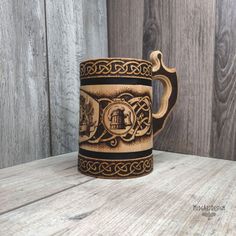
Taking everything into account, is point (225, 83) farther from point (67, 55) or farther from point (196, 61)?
point (67, 55)

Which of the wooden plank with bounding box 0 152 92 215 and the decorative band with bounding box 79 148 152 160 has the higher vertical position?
the decorative band with bounding box 79 148 152 160

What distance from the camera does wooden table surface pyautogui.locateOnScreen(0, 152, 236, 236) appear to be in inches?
11.3

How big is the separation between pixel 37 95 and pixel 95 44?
238mm

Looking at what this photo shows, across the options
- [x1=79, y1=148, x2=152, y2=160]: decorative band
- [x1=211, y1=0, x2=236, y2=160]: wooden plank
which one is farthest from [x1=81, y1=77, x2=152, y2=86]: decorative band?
[x1=211, y1=0, x2=236, y2=160]: wooden plank

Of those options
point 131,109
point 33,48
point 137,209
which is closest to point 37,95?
point 33,48

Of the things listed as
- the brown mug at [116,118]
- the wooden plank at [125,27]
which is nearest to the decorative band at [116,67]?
the brown mug at [116,118]

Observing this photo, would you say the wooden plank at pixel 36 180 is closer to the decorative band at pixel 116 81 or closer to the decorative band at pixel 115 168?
the decorative band at pixel 115 168

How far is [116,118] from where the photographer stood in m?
0.45

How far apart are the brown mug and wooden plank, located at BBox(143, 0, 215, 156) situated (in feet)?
0.65

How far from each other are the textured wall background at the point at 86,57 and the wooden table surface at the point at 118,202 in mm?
91

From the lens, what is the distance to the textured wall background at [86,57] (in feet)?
1.74

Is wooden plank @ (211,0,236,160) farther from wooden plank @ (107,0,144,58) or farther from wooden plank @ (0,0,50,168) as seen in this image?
wooden plank @ (0,0,50,168)

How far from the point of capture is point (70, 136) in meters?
0.65

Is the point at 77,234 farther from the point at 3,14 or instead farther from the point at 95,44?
the point at 95,44
